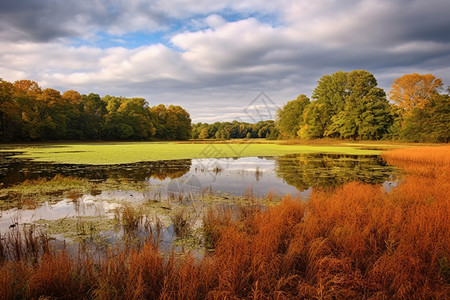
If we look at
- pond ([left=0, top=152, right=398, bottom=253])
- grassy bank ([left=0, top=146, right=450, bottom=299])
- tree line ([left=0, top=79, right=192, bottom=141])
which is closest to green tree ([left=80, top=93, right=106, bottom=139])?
tree line ([left=0, top=79, right=192, bottom=141])

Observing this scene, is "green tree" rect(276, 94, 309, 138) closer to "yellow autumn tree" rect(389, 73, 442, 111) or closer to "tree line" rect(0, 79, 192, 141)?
"yellow autumn tree" rect(389, 73, 442, 111)

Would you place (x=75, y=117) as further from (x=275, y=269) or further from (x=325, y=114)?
(x=275, y=269)

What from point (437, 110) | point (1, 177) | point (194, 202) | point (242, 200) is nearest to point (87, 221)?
point (194, 202)

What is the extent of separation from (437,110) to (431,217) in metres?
52.6

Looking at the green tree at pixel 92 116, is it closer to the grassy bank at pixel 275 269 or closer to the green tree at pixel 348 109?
the green tree at pixel 348 109

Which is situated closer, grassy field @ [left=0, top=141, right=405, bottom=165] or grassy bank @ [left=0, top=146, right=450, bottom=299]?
grassy bank @ [left=0, top=146, right=450, bottom=299]

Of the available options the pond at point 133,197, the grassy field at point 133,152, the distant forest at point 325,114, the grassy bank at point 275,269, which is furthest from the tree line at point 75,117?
the grassy bank at point 275,269

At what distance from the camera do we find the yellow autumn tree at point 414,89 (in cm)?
4947

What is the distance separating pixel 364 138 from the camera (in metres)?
56.9

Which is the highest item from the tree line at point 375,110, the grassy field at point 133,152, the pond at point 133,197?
the tree line at point 375,110

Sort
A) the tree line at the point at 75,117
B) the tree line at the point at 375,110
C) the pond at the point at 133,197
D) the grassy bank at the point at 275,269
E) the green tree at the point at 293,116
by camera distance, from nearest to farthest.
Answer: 1. the grassy bank at the point at 275,269
2. the pond at the point at 133,197
3. the tree line at the point at 375,110
4. the tree line at the point at 75,117
5. the green tree at the point at 293,116

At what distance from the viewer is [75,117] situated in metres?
64.6

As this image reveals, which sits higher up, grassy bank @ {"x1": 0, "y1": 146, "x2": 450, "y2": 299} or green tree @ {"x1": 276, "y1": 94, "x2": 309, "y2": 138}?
green tree @ {"x1": 276, "y1": 94, "x2": 309, "y2": 138}

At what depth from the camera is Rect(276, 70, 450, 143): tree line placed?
45866 mm
